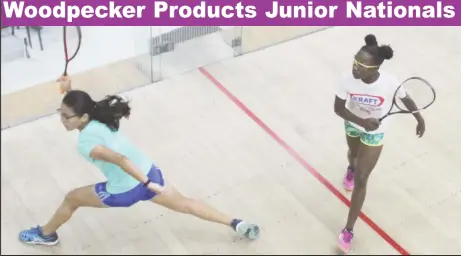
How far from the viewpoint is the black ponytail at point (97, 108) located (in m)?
2.86

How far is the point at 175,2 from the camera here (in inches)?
189

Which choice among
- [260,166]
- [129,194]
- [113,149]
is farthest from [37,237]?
[260,166]

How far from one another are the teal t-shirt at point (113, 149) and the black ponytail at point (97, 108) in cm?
3

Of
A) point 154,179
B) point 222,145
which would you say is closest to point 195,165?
point 222,145

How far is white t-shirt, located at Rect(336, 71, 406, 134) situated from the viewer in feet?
10.3

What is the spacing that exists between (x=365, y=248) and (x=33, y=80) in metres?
2.29

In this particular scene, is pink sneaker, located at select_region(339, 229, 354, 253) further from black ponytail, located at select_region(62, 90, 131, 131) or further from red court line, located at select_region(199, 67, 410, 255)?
black ponytail, located at select_region(62, 90, 131, 131)

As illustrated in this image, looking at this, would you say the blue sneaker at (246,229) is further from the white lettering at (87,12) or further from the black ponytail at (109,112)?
the white lettering at (87,12)

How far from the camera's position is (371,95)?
3166mm

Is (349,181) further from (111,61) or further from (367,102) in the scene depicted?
(111,61)

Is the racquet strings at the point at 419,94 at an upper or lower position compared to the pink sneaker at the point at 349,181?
upper

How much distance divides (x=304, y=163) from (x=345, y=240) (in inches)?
26.7

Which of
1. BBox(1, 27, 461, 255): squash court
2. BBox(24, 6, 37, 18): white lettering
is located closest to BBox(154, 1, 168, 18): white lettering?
BBox(1, 27, 461, 255): squash court

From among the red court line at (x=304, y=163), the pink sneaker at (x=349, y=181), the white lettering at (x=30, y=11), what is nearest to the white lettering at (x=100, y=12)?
the white lettering at (x=30, y=11)
